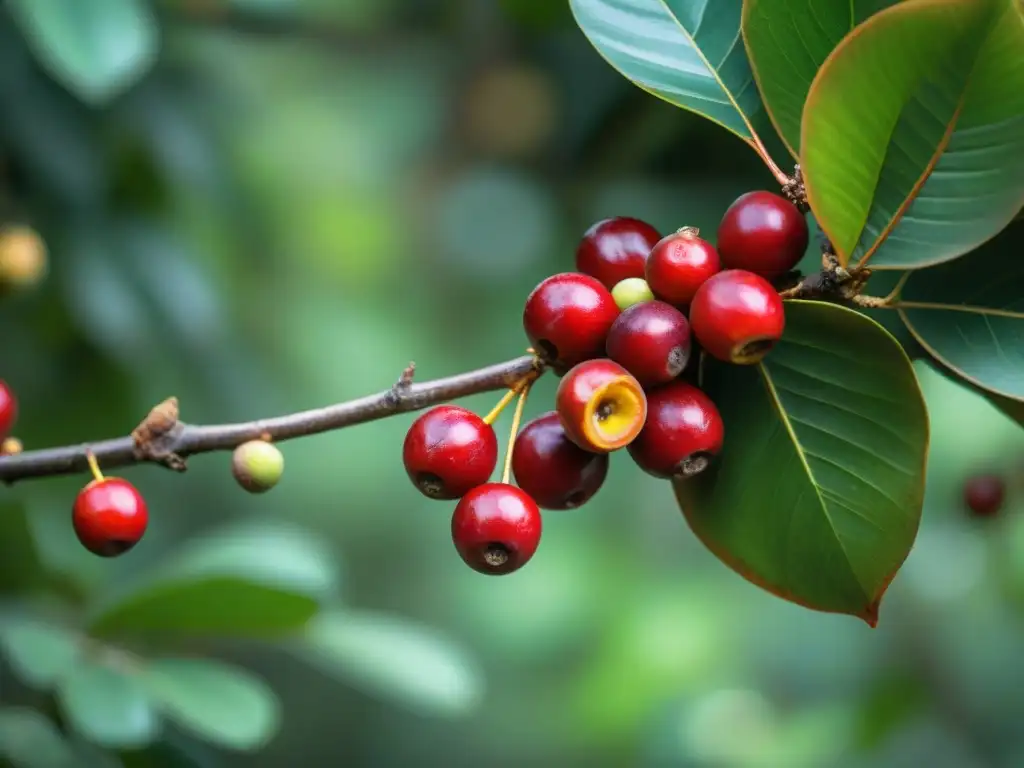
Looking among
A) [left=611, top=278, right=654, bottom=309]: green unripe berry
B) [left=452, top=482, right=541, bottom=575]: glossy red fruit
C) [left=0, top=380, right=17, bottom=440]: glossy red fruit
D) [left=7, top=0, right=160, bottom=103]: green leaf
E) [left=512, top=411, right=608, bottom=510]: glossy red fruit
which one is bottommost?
[left=452, top=482, right=541, bottom=575]: glossy red fruit

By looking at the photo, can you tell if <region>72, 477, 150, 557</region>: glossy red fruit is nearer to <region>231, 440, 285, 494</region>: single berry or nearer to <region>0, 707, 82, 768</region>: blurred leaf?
<region>231, 440, 285, 494</region>: single berry

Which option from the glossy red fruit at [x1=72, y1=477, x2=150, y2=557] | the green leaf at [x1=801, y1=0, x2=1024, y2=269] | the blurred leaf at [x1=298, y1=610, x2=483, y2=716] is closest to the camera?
the green leaf at [x1=801, y1=0, x2=1024, y2=269]

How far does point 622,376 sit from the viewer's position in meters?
0.81

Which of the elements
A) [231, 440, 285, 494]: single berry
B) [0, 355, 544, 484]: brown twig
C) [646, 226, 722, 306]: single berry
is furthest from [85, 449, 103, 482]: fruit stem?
[646, 226, 722, 306]: single berry

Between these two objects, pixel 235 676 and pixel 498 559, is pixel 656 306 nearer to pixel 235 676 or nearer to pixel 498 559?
pixel 498 559

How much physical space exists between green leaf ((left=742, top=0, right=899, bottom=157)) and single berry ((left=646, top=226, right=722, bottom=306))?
112mm

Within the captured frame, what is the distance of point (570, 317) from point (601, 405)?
7 cm

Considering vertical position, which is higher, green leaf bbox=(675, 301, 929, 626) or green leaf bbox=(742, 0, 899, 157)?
green leaf bbox=(742, 0, 899, 157)

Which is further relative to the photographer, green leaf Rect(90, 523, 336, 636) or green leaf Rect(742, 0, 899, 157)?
green leaf Rect(90, 523, 336, 636)

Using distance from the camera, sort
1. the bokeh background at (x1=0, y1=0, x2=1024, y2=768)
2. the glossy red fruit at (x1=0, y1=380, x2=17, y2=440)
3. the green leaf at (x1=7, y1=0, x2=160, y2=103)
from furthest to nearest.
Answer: the bokeh background at (x1=0, y1=0, x2=1024, y2=768), the green leaf at (x1=7, y1=0, x2=160, y2=103), the glossy red fruit at (x1=0, y1=380, x2=17, y2=440)

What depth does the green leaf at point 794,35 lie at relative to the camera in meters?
0.86

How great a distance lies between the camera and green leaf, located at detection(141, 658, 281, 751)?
1.40m

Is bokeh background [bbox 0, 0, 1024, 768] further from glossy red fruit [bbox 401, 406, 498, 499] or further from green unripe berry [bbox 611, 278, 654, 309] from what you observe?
green unripe berry [bbox 611, 278, 654, 309]

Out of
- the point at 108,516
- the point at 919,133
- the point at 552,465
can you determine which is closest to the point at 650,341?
the point at 552,465
